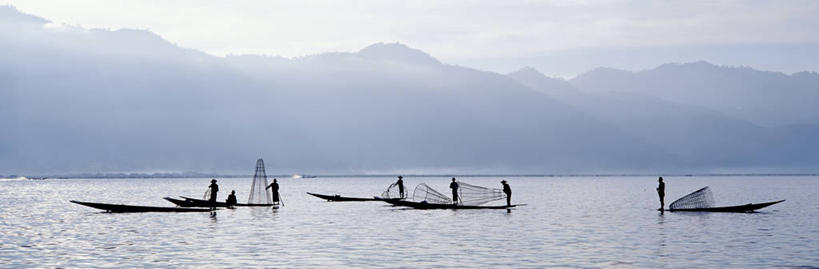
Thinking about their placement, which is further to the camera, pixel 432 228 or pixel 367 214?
pixel 367 214

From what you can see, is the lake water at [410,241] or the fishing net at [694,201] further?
the fishing net at [694,201]

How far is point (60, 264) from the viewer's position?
3356 centimetres

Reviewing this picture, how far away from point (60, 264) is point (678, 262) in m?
22.1

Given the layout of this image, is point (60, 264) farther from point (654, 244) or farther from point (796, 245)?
point (796, 245)

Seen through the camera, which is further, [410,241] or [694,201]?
[694,201]

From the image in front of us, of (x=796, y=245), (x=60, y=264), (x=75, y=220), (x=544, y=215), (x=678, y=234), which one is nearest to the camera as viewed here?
(x=60, y=264)

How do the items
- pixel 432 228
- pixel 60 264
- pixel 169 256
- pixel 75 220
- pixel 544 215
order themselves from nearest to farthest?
pixel 60 264 → pixel 169 256 → pixel 432 228 → pixel 75 220 → pixel 544 215

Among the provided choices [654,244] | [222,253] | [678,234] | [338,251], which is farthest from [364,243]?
[678,234]

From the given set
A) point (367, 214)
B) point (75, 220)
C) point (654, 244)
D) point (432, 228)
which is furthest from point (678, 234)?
point (75, 220)

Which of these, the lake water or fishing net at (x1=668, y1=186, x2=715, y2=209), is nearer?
the lake water

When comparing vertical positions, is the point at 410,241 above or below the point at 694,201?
below

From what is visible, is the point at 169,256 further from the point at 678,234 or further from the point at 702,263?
the point at 678,234

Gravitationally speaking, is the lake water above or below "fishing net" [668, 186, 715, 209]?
below

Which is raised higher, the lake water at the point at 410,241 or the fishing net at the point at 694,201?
the fishing net at the point at 694,201
